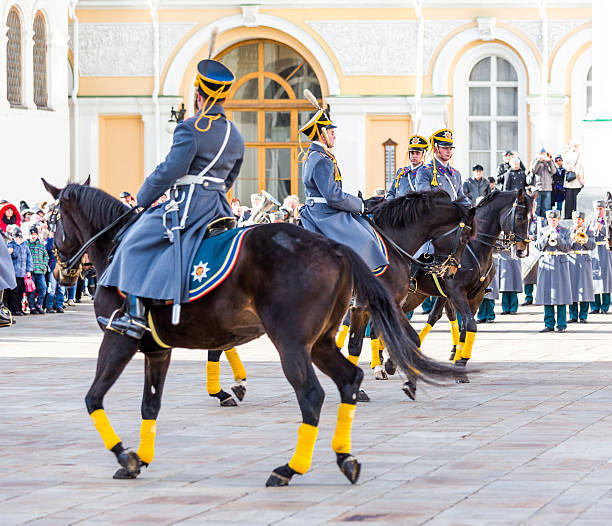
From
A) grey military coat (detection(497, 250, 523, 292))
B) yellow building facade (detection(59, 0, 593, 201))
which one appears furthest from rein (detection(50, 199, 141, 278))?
yellow building facade (detection(59, 0, 593, 201))

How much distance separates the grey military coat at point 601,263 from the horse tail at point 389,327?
49.7ft

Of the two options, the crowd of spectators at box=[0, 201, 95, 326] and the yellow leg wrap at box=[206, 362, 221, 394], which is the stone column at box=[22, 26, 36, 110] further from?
the yellow leg wrap at box=[206, 362, 221, 394]

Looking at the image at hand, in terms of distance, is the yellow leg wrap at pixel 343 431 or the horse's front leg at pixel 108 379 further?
the horse's front leg at pixel 108 379

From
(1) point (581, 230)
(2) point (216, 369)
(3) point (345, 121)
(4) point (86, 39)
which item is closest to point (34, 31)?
(4) point (86, 39)

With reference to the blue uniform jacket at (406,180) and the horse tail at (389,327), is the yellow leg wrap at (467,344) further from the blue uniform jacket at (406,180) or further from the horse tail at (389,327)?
the horse tail at (389,327)

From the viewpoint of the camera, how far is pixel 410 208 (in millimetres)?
11742

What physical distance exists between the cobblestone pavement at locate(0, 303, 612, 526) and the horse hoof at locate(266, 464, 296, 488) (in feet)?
0.19

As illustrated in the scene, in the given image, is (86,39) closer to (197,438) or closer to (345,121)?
(345,121)

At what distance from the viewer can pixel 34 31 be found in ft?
109

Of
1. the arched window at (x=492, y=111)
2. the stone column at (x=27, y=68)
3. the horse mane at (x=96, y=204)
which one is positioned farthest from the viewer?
the arched window at (x=492, y=111)

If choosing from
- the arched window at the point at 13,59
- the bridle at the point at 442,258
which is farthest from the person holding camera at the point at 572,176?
the bridle at the point at 442,258

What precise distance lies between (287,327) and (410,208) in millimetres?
4441

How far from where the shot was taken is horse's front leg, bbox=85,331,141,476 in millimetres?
7793

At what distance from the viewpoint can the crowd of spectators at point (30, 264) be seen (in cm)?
2206
